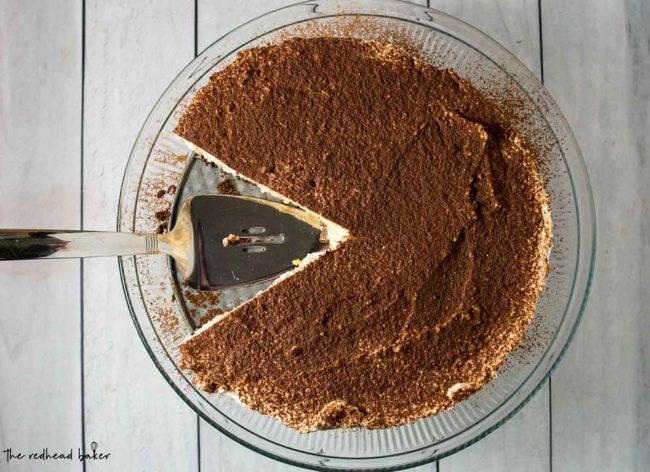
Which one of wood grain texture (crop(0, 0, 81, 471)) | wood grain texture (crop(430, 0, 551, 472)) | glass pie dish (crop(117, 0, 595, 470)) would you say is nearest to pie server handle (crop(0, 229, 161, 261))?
glass pie dish (crop(117, 0, 595, 470))

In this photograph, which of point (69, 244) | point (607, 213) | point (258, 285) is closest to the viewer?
point (69, 244)

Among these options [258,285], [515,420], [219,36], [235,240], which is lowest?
[515,420]

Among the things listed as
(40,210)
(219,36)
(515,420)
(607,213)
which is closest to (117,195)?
(40,210)

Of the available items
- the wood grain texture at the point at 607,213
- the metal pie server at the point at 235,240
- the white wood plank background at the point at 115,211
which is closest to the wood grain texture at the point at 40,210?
the white wood plank background at the point at 115,211

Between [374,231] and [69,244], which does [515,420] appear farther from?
[69,244]

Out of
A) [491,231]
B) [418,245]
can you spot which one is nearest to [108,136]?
[418,245]

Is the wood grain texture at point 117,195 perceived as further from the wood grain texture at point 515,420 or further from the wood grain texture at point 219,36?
the wood grain texture at point 515,420

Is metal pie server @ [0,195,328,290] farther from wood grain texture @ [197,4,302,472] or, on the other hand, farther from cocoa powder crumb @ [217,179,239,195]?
wood grain texture @ [197,4,302,472]
